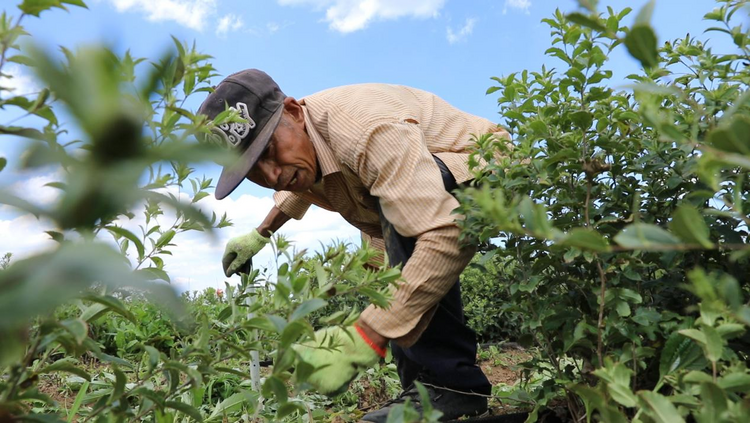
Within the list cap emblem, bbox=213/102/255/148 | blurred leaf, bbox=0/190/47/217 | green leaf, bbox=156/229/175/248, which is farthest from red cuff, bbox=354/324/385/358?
blurred leaf, bbox=0/190/47/217

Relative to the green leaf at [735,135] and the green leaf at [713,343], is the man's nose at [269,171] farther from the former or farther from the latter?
the green leaf at [735,135]

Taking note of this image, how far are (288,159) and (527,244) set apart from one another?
129cm

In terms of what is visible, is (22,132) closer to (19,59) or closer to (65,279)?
(19,59)

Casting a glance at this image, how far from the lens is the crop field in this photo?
1.55 feet

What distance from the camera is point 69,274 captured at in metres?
0.45

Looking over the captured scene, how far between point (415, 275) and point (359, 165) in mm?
613

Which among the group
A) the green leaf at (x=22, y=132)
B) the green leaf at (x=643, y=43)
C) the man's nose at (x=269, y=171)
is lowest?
the man's nose at (x=269, y=171)

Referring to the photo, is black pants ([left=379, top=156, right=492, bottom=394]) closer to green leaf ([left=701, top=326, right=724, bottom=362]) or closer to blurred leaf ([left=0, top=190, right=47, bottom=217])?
green leaf ([left=701, top=326, right=724, bottom=362])

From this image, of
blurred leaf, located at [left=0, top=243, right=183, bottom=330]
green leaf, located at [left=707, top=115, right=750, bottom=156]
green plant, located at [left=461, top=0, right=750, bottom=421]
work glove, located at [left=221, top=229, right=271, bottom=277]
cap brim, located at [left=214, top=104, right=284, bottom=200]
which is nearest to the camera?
blurred leaf, located at [left=0, top=243, right=183, bottom=330]

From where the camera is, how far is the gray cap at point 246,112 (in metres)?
2.80

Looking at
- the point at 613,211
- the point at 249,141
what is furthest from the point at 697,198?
the point at 249,141

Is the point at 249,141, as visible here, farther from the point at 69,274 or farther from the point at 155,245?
the point at 69,274

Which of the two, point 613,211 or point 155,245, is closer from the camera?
point 155,245

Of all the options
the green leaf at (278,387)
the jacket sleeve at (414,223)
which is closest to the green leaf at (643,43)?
the green leaf at (278,387)
